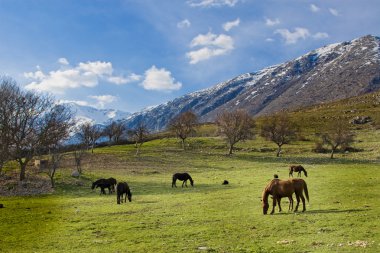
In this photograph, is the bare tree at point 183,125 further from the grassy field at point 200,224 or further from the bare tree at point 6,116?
the grassy field at point 200,224

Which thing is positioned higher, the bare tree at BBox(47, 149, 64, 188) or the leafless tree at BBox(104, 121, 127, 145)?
the leafless tree at BBox(104, 121, 127, 145)

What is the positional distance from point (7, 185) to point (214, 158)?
1809 inches

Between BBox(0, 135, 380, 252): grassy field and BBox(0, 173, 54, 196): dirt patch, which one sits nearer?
BBox(0, 135, 380, 252): grassy field

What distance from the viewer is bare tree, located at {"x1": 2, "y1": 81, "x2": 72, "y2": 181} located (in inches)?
2147

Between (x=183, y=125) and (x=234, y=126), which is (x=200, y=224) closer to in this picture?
(x=234, y=126)

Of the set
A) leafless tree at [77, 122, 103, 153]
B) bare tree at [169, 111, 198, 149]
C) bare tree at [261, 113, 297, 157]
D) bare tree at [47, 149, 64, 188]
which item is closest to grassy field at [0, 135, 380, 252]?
bare tree at [47, 149, 64, 188]

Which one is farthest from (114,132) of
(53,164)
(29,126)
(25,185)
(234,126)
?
(25,185)

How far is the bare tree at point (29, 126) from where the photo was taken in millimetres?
54531

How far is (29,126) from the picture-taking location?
2280 inches

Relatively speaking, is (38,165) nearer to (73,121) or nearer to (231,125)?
(73,121)

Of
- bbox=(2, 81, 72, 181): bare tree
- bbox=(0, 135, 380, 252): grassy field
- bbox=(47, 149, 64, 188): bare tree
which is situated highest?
bbox=(2, 81, 72, 181): bare tree

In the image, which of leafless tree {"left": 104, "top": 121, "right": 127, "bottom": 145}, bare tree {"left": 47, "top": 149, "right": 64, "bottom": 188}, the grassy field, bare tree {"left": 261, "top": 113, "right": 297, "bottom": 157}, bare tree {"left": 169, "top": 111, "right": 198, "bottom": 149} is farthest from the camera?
leafless tree {"left": 104, "top": 121, "right": 127, "bottom": 145}

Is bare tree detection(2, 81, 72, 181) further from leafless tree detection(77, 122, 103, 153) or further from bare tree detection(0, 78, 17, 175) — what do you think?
leafless tree detection(77, 122, 103, 153)

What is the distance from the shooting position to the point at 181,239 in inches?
704
